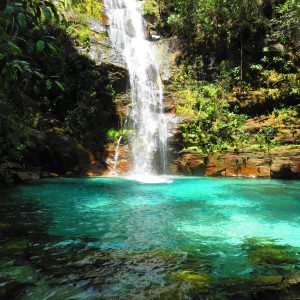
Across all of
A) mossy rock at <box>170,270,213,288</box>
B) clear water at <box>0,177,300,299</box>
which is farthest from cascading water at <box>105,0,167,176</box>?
mossy rock at <box>170,270,213,288</box>

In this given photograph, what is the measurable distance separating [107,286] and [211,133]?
14494 mm

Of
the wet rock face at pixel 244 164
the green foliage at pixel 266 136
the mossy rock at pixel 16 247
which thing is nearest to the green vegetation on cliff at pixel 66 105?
the wet rock face at pixel 244 164

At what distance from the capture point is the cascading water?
58.3 ft

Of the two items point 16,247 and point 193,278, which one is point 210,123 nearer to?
point 16,247

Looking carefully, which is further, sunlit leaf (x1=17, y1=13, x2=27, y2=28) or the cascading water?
the cascading water

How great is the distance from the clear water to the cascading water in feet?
24.2

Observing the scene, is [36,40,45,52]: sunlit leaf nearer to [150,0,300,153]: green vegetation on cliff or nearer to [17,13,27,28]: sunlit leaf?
[17,13,27,28]: sunlit leaf

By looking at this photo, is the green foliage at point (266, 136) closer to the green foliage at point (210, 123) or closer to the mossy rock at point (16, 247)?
the green foliage at point (210, 123)

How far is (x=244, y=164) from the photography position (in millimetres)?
15633

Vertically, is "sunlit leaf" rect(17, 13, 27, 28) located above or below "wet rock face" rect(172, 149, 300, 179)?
above

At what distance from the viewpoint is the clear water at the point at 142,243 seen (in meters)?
3.84

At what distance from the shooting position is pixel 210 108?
18453mm

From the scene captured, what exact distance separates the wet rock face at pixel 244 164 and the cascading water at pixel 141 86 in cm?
156

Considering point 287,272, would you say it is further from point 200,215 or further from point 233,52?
point 233,52
